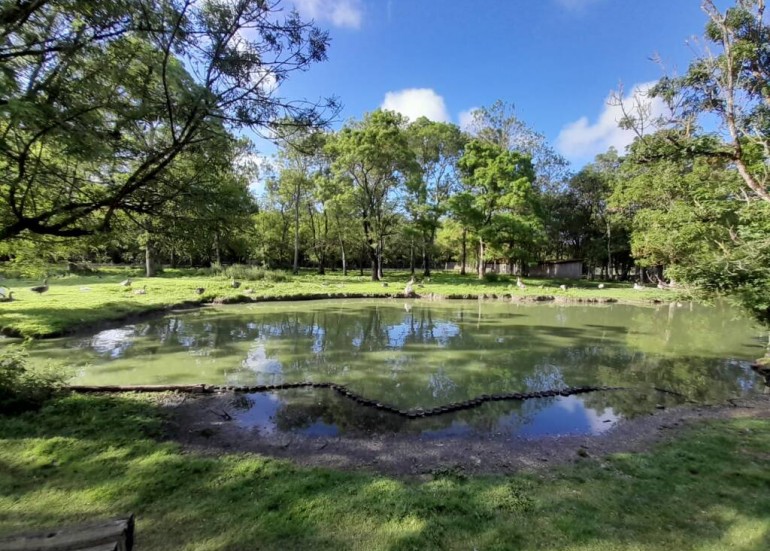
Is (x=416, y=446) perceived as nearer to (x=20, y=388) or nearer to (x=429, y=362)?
(x=429, y=362)

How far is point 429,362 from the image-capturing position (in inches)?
378

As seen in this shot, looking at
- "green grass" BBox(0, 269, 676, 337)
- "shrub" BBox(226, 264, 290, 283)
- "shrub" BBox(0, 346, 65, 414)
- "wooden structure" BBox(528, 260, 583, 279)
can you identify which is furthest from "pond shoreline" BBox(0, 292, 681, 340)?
"wooden structure" BBox(528, 260, 583, 279)

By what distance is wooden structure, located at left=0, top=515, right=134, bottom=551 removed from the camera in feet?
5.69

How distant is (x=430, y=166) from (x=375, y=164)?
25.9 feet

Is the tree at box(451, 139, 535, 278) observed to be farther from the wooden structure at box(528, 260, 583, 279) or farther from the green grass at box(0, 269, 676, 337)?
the wooden structure at box(528, 260, 583, 279)

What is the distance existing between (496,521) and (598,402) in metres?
4.92

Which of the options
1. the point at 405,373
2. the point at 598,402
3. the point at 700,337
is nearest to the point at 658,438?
the point at 598,402

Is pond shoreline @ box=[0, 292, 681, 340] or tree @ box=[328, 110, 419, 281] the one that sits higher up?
tree @ box=[328, 110, 419, 281]

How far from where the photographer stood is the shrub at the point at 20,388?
5.38 meters

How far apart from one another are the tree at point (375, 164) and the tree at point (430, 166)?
1342 millimetres

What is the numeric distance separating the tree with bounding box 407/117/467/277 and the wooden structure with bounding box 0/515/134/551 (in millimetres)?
28981

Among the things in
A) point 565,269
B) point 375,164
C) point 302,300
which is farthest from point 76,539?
point 565,269

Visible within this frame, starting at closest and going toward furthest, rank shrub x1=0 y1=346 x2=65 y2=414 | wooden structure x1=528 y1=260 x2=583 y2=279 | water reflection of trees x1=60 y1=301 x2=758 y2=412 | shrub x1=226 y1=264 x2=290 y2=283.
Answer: shrub x1=0 y1=346 x2=65 y2=414, water reflection of trees x1=60 y1=301 x2=758 y2=412, shrub x1=226 y1=264 x2=290 y2=283, wooden structure x1=528 y1=260 x2=583 y2=279

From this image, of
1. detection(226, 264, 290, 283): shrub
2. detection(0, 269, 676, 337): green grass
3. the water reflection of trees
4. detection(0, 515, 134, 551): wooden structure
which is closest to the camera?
detection(0, 515, 134, 551): wooden structure
